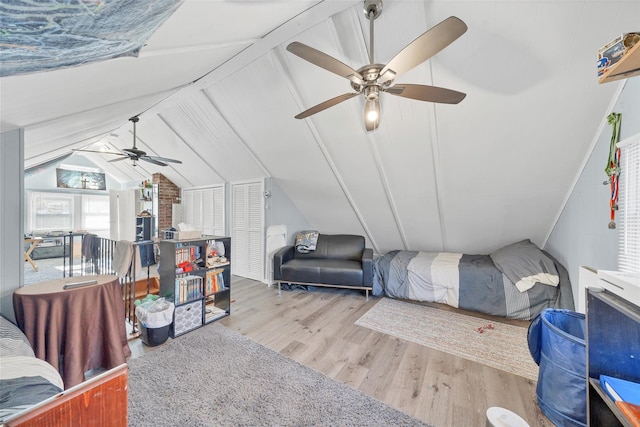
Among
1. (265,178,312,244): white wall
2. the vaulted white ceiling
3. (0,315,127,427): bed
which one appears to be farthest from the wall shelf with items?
(265,178,312,244): white wall

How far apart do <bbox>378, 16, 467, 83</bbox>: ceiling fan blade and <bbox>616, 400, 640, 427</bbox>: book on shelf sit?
1.63 metres

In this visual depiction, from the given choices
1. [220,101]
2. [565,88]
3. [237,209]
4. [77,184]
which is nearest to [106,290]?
[220,101]

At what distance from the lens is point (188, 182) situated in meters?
5.71

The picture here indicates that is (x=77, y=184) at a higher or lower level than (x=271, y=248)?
higher

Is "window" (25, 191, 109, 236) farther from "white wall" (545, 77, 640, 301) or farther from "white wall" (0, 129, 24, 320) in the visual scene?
"white wall" (545, 77, 640, 301)

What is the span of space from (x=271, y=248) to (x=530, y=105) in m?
3.81

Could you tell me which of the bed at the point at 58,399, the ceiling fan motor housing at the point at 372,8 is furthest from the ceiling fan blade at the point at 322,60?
the bed at the point at 58,399

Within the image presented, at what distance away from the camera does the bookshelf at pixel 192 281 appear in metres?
2.51

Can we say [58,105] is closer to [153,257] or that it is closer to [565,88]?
[565,88]

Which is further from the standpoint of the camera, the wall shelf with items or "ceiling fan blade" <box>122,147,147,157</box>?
"ceiling fan blade" <box>122,147,147,157</box>

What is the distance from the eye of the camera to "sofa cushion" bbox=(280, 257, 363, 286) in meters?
3.57

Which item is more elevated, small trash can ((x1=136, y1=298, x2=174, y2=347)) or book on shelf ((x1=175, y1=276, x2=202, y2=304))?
book on shelf ((x1=175, y1=276, x2=202, y2=304))

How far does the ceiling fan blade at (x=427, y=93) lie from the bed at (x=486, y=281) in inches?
96.6

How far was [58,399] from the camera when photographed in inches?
21.3
